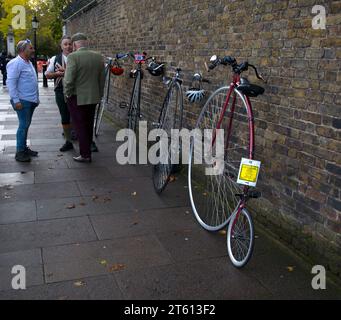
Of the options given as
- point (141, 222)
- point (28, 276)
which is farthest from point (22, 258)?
point (141, 222)

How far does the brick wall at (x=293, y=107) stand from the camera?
10.9 feet

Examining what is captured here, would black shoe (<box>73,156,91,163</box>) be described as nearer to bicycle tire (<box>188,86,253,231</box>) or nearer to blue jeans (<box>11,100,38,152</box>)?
blue jeans (<box>11,100,38,152</box>)

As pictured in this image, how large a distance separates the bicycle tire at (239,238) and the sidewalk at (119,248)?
0.29 ft

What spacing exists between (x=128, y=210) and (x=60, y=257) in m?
1.27

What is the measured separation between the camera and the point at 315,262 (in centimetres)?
357

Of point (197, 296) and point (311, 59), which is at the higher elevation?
point (311, 59)

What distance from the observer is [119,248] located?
152 inches

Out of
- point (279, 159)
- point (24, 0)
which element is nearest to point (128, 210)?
point (279, 159)

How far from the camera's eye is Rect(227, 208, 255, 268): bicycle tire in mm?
3508

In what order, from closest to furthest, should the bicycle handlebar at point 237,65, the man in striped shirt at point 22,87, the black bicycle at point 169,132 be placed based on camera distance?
the bicycle handlebar at point 237,65 → the black bicycle at point 169,132 → the man in striped shirt at point 22,87

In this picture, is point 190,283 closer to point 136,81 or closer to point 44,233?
point 44,233

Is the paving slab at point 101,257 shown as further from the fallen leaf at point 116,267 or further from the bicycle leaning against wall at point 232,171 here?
the bicycle leaning against wall at point 232,171

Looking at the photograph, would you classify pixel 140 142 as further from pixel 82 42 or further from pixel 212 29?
pixel 212 29

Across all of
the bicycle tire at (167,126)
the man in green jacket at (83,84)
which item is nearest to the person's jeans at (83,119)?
the man in green jacket at (83,84)
